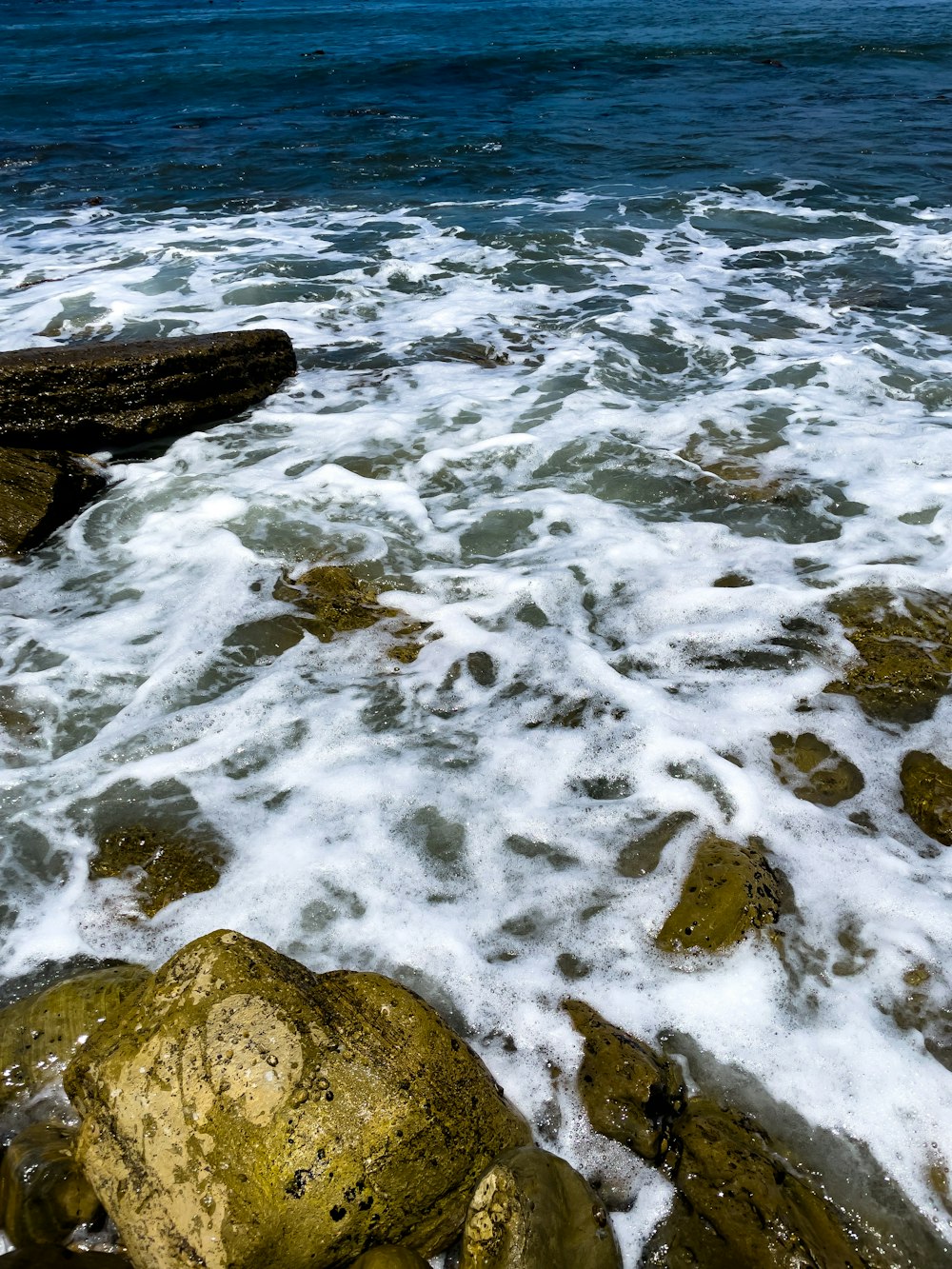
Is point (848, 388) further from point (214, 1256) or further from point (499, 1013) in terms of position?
point (214, 1256)

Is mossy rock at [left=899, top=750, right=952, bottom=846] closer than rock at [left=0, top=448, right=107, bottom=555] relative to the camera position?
Yes

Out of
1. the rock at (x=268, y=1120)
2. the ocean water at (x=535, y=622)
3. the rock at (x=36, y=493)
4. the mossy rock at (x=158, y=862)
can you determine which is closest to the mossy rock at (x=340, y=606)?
the ocean water at (x=535, y=622)

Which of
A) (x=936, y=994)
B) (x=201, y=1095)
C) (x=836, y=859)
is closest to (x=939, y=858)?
(x=836, y=859)

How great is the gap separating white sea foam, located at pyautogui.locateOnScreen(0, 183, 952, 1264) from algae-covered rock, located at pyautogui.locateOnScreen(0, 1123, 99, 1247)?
29.8 inches

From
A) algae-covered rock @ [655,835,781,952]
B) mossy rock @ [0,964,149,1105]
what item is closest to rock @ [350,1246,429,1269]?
mossy rock @ [0,964,149,1105]

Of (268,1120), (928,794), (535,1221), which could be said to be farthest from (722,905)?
(268,1120)

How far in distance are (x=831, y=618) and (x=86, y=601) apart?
13.1ft

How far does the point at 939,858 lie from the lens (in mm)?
3143

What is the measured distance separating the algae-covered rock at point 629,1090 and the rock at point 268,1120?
0.28 m

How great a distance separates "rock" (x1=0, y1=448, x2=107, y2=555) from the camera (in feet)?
16.1

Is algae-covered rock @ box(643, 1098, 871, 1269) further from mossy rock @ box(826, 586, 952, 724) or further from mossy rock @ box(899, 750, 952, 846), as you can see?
mossy rock @ box(826, 586, 952, 724)

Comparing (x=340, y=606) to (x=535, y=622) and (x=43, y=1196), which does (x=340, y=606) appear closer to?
(x=535, y=622)

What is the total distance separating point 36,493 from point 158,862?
293cm

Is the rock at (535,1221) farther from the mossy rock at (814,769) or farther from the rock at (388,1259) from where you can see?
the mossy rock at (814,769)
